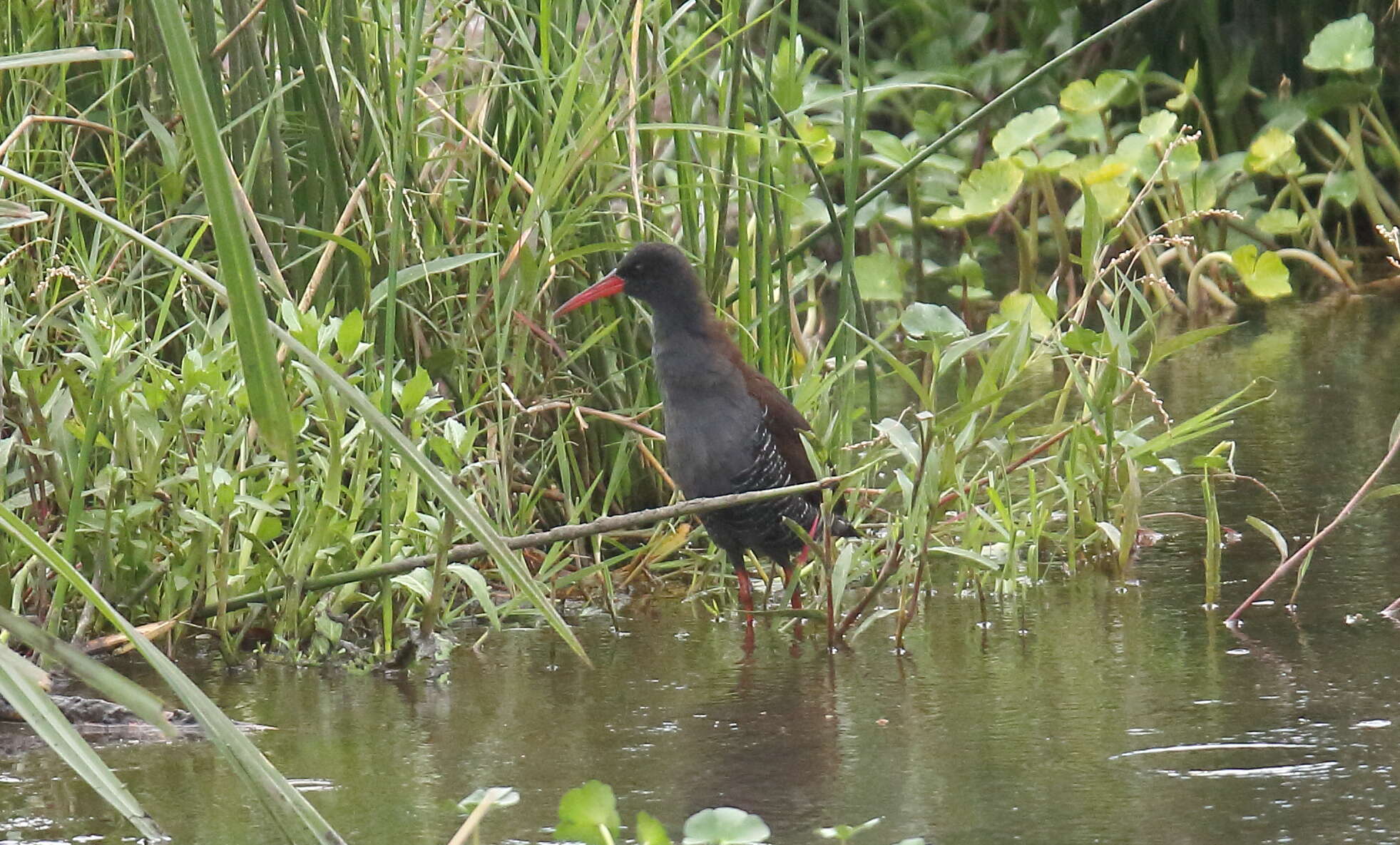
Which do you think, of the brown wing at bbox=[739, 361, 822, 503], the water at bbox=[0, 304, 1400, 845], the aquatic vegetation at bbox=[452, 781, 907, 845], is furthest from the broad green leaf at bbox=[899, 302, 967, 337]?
the aquatic vegetation at bbox=[452, 781, 907, 845]

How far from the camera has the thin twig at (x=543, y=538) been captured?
2.08 meters

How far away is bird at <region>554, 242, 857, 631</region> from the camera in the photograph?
132 inches

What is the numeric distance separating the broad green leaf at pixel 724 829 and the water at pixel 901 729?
30 centimetres

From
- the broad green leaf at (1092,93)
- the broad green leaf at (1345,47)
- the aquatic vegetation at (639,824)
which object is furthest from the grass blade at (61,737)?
the broad green leaf at (1345,47)

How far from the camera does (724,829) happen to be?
180cm

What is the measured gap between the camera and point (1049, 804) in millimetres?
2184

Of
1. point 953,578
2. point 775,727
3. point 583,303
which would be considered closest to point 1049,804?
point 775,727

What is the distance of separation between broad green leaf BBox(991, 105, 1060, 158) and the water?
286cm

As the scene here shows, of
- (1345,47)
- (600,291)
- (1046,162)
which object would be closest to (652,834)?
(600,291)

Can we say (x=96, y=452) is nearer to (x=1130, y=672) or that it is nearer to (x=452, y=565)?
(x=452, y=565)

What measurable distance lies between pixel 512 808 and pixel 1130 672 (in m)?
1.01

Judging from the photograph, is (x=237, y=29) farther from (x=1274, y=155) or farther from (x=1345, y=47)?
(x=1345, y=47)

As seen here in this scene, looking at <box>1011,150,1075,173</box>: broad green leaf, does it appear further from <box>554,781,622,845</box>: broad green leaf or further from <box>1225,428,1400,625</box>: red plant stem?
<box>554,781,622,845</box>: broad green leaf

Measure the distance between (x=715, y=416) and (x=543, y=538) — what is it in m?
1.18
